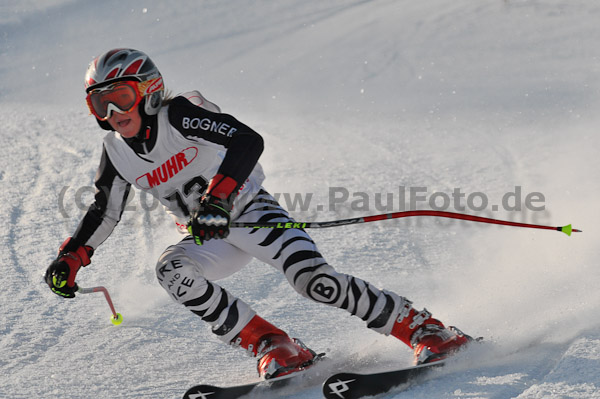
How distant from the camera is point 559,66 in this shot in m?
11.0

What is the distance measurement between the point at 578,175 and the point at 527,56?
17.5ft

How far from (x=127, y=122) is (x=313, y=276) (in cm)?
121

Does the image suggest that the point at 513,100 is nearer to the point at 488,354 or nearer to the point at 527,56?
the point at 527,56

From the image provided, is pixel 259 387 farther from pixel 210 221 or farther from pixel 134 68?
pixel 134 68

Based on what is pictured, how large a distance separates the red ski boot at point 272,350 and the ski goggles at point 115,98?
1292 millimetres

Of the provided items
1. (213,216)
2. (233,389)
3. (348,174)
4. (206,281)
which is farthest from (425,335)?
(348,174)

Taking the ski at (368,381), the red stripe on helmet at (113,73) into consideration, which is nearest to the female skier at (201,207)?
the red stripe on helmet at (113,73)

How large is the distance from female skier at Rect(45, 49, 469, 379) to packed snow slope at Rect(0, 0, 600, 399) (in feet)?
0.93

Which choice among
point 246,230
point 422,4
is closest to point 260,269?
point 246,230

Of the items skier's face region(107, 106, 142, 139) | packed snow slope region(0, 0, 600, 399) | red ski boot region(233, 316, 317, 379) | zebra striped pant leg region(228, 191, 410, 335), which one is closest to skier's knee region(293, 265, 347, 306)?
zebra striped pant leg region(228, 191, 410, 335)

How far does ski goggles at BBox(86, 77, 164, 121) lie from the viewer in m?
3.43

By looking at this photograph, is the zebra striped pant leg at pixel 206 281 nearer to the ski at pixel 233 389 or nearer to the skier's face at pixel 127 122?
the ski at pixel 233 389

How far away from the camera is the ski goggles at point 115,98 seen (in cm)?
343

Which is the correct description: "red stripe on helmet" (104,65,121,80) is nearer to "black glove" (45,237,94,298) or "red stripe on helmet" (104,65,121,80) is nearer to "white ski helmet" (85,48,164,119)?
"white ski helmet" (85,48,164,119)
